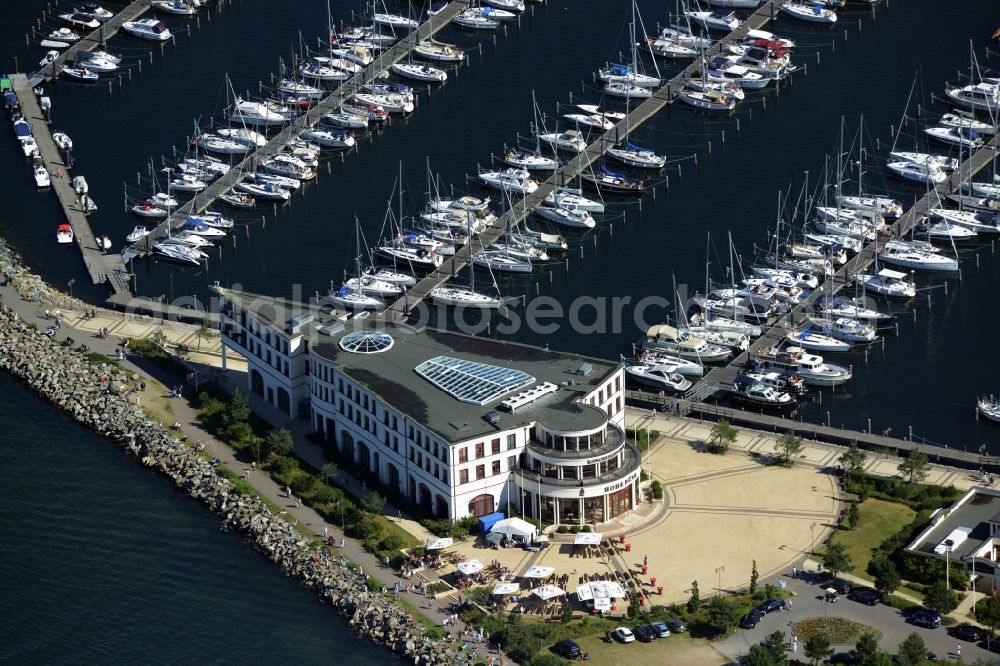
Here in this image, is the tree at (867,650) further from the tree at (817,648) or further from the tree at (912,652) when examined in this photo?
the tree at (817,648)

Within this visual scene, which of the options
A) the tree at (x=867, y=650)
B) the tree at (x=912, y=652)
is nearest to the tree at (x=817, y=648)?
the tree at (x=867, y=650)

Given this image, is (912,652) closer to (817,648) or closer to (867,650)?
(867,650)

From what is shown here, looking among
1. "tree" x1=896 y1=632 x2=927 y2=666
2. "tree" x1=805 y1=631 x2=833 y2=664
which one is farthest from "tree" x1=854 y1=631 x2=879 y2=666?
"tree" x1=805 y1=631 x2=833 y2=664

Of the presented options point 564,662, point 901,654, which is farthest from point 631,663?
point 901,654

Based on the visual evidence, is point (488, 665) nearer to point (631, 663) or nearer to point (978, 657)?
point (631, 663)

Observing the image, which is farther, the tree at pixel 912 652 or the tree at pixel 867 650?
the tree at pixel 867 650

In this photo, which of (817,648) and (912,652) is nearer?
(912,652)

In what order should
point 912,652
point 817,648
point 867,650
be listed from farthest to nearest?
point 817,648, point 867,650, point 912,652

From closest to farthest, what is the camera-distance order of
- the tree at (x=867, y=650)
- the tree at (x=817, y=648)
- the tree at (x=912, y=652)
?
the tree at (x=912, y=652) → the tree at (x=867, y=650) → the tree at (x=817, y=648)

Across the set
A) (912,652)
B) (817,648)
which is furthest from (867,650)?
(817,648)
